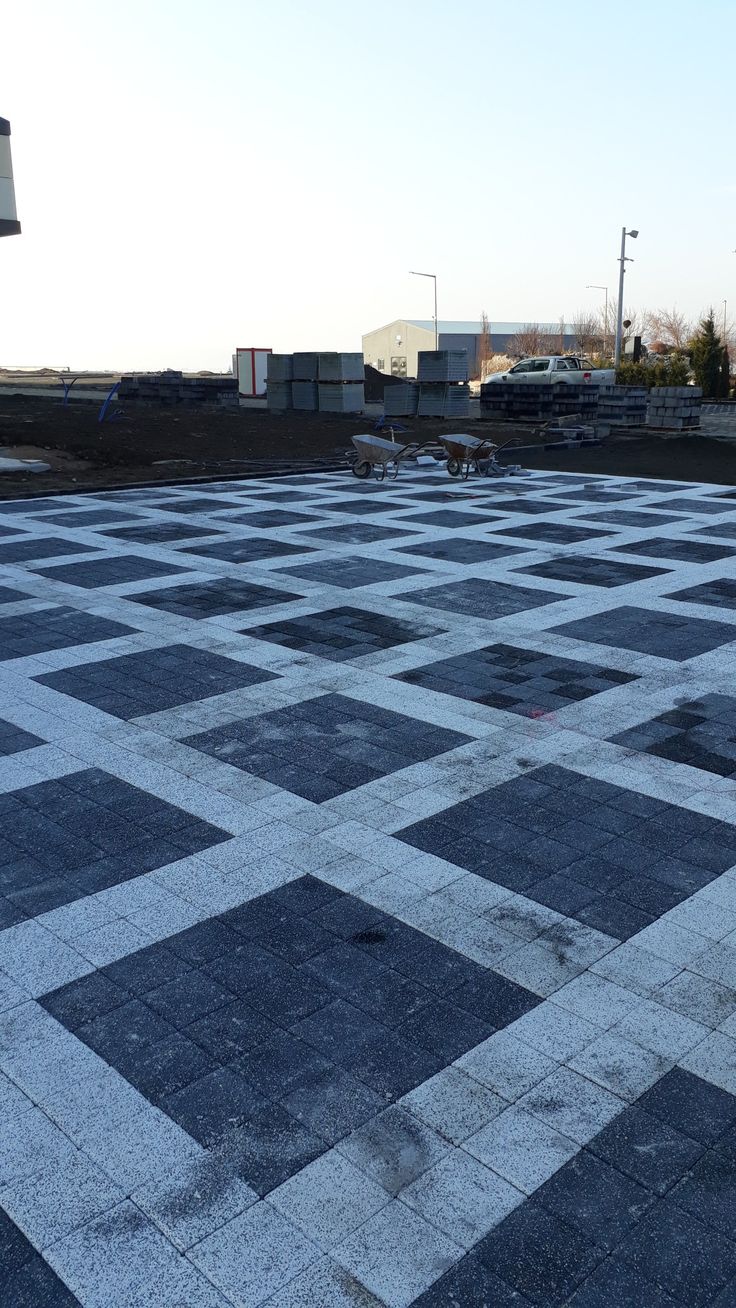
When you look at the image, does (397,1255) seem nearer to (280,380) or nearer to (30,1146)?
(30,1146)

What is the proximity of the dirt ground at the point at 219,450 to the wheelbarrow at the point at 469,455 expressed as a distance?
2.83m

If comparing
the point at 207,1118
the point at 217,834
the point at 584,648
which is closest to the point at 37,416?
the point at 584,648

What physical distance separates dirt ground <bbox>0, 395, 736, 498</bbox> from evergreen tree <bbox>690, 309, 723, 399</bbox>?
20.3 meters

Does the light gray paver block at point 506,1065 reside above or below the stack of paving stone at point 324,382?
below

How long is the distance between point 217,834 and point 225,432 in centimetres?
2676

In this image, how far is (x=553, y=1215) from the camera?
377 cm

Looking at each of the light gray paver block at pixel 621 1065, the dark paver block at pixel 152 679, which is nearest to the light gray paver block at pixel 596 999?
the light gray paver block at pixel 621 1065

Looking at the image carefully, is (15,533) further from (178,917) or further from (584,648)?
(178,917)

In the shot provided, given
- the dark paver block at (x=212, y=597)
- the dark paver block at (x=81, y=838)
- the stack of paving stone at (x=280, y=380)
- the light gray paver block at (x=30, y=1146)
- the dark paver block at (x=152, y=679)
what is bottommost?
the light gray paver block at (x=30, y=1146)

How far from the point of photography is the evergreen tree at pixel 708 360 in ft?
166

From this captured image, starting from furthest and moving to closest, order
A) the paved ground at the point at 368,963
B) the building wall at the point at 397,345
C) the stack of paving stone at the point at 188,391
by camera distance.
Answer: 1. the building wall at the point at 397,345
2. the stack of paving stone at the point at 188,391
3. the paved ground at the point at 368,963

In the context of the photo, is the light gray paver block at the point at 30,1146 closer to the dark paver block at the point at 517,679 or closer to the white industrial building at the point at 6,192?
the dark paver block at the point at 517,679

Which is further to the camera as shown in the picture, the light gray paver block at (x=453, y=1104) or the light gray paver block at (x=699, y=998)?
the light gray paver block at (x=699, y=998)

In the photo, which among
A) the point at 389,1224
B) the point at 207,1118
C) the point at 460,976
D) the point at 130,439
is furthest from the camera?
the point at 130,439
